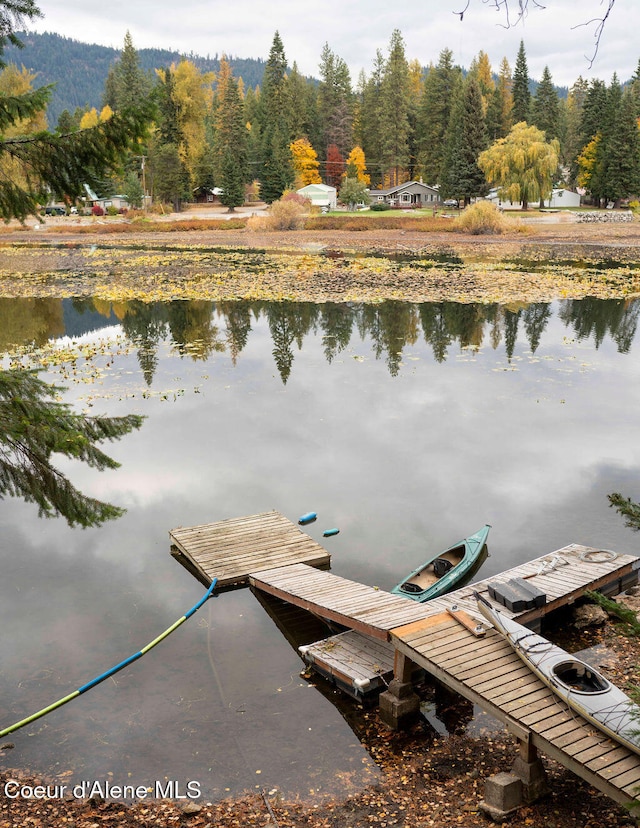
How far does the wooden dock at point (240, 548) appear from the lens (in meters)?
12.5

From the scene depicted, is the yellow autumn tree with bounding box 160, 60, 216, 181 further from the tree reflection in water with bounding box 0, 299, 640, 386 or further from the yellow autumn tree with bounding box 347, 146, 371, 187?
the tree reflection in water with bounding box 0, 299, 640, 386

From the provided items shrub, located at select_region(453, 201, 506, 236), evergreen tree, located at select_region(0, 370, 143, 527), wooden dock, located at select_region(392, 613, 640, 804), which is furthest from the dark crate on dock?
shrub, located at select_region(453, 201, 506, 236)

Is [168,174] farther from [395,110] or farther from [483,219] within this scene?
[483,219]

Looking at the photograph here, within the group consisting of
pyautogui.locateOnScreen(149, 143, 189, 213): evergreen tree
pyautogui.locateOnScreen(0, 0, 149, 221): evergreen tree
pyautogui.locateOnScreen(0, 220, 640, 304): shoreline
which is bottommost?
pyautogui.locateOnScreen(0, 220, 640, 304): shoreline

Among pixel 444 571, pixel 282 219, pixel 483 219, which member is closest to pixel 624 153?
pixel 483 219

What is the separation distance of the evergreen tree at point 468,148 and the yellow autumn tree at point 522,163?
5188mm

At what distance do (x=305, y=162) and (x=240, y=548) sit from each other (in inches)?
3700

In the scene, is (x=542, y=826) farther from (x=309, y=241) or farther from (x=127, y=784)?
(x=309, y=241)

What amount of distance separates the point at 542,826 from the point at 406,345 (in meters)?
21.0

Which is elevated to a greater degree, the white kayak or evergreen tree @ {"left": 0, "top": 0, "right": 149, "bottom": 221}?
evergreen tree @ {"left": 0, "top": 0, "right": 149, "bottom": 221}

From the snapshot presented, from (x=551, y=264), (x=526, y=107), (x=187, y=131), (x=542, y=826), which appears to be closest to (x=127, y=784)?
(x=542, y=826)

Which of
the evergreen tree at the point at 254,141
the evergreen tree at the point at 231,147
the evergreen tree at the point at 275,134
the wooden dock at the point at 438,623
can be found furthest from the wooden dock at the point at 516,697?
the evergreen tree at the point at 254,141

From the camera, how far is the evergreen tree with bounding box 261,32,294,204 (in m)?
88.1

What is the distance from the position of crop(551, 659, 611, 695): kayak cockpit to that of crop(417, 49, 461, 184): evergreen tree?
3515 inches
